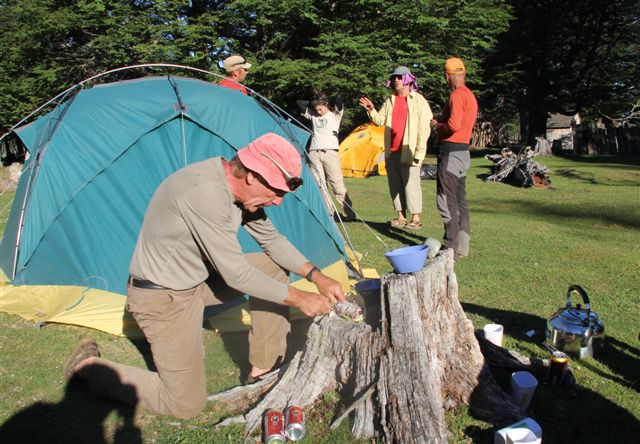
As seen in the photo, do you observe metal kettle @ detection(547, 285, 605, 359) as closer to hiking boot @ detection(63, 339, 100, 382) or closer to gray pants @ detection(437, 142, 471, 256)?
gray pants @ detection(437, 142, 471, 256)

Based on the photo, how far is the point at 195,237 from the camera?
2.76m

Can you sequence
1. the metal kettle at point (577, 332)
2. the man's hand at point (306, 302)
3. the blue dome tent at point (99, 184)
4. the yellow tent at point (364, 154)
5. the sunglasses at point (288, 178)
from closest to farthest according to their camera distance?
the sunglasses at point (288, 178) < the man's hand at point (306, 302) < the metal kettle at point (577, 332) < the blue dome tent at point (99, 184) < the yellow tent at point (364, 154)

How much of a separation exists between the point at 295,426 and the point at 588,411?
1.65 m

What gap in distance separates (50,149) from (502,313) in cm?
410

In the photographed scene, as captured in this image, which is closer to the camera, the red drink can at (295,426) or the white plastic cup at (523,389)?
the red drink can at (295,426)

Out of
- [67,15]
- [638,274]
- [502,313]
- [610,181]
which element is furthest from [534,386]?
[67,15]

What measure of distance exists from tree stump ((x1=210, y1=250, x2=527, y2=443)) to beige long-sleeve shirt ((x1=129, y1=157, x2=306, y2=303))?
0.47 meters

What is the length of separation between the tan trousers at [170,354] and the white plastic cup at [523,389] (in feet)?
4.77

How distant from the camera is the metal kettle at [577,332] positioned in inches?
140

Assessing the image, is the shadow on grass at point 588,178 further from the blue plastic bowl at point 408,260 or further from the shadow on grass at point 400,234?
the blue plastic bowl at point 408,260

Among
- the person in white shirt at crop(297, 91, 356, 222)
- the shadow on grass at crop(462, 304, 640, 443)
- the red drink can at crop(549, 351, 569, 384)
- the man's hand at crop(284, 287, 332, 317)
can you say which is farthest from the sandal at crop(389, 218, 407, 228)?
the man's hand at crop(284, 287, 332, 317)

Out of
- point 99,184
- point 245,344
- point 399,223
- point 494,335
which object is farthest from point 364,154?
point 494,335

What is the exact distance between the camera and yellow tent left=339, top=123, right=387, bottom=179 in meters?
15.1

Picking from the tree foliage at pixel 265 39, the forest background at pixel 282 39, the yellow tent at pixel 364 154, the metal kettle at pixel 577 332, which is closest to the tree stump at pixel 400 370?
the metal kettle at pixel 577 332
